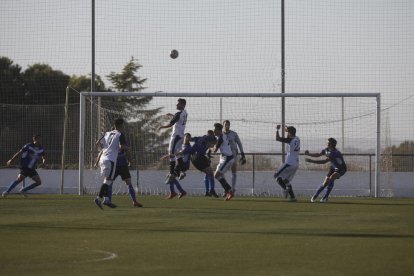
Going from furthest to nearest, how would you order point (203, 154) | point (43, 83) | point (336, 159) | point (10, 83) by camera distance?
point (43, 83) → point (10, 83) → point (203, 154) → point (336, 159)

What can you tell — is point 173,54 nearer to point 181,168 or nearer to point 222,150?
point 222,150

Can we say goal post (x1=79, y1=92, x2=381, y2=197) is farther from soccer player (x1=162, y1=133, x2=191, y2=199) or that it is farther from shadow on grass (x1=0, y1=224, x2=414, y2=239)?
shadow on grass (x1=0, y1=224, x2=414, y2=239)

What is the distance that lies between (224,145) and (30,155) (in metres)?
6.25

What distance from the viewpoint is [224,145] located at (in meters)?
29.8

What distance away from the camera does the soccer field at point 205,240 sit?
11.5 meters

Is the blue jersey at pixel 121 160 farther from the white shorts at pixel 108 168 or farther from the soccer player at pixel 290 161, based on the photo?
the soccer player at pixel 290 161

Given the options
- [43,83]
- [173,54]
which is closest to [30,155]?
[173,54]

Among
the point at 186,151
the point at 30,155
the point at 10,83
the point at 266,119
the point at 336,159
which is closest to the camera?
the point at 336,159

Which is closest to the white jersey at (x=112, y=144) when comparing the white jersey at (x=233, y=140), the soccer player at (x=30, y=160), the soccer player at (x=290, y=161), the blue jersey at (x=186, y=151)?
the soccer player at (x=290, y=161)

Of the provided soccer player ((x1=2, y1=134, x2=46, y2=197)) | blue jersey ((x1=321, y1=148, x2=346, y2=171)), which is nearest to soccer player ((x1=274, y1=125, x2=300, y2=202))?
blue jersey ((x1=321, y1=148, x2=346, y2=171))

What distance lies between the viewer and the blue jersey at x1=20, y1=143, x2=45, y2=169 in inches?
1204

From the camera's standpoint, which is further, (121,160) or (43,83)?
(43,83)

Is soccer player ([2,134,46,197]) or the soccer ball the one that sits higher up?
the soccer ball

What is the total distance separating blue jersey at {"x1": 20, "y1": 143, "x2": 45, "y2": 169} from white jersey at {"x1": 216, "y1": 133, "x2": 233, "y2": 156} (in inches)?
228
